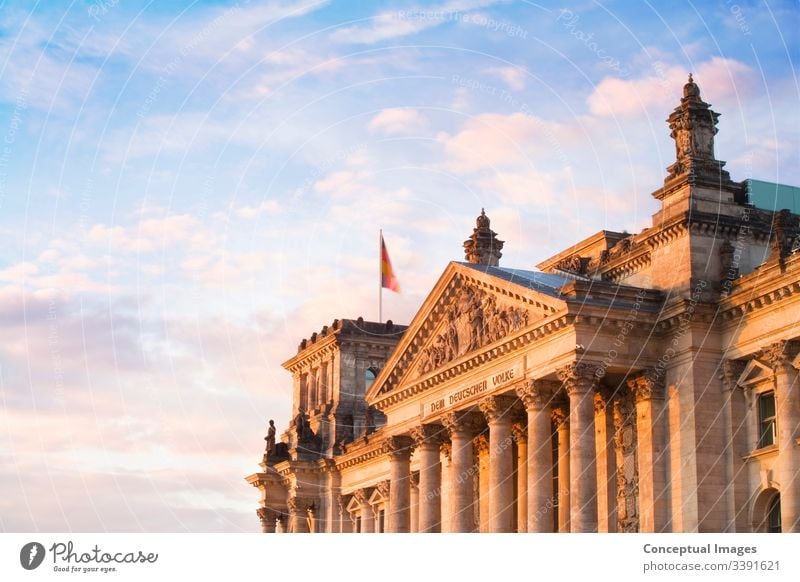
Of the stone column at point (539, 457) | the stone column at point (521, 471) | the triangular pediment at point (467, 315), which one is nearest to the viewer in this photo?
the stone column at point (539, 457)

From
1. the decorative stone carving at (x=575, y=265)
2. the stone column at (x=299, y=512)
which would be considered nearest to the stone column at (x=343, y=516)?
the stone column at (x=299, y=512)

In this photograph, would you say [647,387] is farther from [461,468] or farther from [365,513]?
[365,513]

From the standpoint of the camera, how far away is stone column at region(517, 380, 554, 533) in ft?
168

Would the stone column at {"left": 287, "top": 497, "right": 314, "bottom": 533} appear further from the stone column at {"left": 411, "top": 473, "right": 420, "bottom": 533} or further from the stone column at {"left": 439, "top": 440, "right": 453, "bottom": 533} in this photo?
the stone column at {"left": 439, "top": 440, "right": 453, "bottom": 533}

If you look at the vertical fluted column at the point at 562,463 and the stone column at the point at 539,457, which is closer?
the stone column at the point at 539,457

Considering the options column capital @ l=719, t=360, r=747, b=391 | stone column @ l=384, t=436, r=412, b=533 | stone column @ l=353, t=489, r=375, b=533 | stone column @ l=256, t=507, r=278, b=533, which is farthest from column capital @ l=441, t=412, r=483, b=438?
stone column @ l=256, t=507, r=278, b=533

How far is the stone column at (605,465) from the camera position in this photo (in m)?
51.8

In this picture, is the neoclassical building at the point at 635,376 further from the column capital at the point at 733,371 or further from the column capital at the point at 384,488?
the column capital at the point at 384,488

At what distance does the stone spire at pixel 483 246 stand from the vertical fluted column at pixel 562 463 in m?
13.1

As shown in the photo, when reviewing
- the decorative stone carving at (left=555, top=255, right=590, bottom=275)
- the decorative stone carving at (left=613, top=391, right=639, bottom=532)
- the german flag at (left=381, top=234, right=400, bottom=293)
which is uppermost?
the german flag at (left=381, top=234, right=400, bottom=293)

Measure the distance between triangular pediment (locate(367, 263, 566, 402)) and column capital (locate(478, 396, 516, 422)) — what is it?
6.80 ft

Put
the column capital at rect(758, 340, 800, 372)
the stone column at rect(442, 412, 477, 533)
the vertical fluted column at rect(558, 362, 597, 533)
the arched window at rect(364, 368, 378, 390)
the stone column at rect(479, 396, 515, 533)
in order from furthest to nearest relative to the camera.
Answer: the arched window at rect(364, 368, 378, 390) → the stone column at rect(442, 412, 477, 533) → the stone column at rect(479, 396, 515, 533) → the vertical fluted column at rect(558, 362, 597, 533) → the column capital at rect(758, 340, 800, 372)

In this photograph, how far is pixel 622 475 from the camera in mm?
51906
